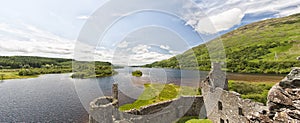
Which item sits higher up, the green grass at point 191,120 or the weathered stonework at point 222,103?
the weathered stonework at point 222,103

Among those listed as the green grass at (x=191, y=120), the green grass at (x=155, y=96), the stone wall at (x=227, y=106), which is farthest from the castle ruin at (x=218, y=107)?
the green grass at (x=155, y=96)

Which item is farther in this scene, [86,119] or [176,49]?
[86,119]

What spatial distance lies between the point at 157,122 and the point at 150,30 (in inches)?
383

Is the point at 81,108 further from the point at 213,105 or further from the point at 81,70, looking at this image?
the point at 81,70

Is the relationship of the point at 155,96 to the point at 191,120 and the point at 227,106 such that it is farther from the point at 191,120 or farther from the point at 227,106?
the point at 227,106

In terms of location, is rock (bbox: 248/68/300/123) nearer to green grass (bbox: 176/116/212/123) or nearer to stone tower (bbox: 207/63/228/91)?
stone tower (bbox: 207/63/228/91)

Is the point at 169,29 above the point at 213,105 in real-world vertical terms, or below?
above

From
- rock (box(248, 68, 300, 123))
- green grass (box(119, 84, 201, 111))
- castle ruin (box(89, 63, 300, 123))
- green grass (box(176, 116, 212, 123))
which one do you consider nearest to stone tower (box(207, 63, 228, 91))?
castle ruin (box(89, 63, 300, 123))

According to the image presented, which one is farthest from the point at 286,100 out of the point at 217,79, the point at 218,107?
the point at 217,79

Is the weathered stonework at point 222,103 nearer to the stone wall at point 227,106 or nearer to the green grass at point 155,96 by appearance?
the stone wall at point 227,106

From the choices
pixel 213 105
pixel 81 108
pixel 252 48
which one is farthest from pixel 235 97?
pixel 252 48

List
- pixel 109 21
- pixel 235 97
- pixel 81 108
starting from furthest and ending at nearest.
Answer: pixel 81 108, pixel 109 21, pixel 235 97

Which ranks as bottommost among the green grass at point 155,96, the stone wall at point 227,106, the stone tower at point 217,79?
the green grass at point 155,96

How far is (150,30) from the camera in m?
21.7
